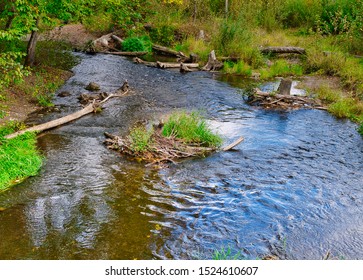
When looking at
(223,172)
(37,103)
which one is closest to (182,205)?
(223,172)

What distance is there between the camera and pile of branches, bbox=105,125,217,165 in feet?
31.8

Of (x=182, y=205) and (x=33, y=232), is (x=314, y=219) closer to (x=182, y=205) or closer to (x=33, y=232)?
(x=182, y=205)

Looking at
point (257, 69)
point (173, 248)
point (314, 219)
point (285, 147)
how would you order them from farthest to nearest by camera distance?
point (257, 69) < point (285, 147) < point (314, 219) < point (173, 248)

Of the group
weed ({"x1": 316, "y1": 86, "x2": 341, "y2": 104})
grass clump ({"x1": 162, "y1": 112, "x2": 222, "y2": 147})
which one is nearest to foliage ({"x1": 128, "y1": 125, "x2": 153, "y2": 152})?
grass clump ({"x1": 162, "y1": 112, "x2": 222, "y2": 147})

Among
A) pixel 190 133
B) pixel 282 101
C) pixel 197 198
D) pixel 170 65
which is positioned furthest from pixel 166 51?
pixel 197 198

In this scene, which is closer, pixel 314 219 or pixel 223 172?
pixel 314 219

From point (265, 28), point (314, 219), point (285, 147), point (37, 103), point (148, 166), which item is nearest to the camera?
point (314, 219)

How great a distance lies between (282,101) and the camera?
1462 centimetres

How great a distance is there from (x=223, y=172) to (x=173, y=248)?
3219mm

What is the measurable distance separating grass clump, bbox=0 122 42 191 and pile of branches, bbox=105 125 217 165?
1826 mm

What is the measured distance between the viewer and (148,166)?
30.6 feet

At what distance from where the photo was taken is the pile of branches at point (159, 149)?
9.70 metres

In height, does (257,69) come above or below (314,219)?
below

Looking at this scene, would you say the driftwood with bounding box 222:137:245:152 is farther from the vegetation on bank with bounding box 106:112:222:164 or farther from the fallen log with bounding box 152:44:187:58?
the fallen log with bounding box 152:44:187:58
